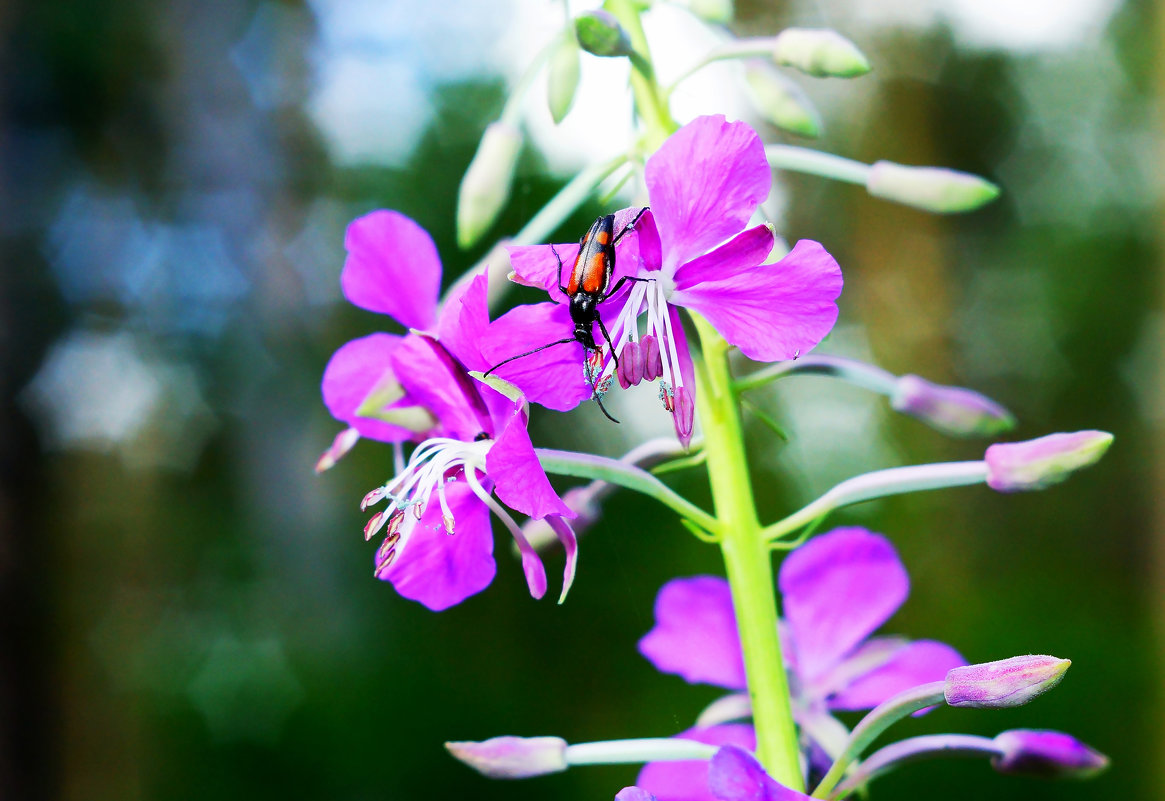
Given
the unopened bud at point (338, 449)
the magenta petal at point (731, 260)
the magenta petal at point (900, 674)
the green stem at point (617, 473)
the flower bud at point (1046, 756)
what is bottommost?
the flower bud at point (1046, 756)

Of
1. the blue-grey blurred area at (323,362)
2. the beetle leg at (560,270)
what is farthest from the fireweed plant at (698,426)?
the blue-grey blurred area at (323,362)

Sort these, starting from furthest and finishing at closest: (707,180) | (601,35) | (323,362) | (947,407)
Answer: (323,362) < (947,407) < (601,35) < (707,180)

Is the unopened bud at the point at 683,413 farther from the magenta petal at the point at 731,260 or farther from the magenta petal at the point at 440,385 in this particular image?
the magenta petal at the point at 440,385

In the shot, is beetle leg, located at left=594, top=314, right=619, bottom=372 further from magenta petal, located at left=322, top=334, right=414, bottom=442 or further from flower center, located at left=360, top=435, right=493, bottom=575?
magenta petal, located at left=322, top=334, right=414, bottom=442

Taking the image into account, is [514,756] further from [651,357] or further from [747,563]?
[651,357]

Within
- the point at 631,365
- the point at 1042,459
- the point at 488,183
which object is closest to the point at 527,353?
the point at 631,365

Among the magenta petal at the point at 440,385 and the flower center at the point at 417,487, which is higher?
the magenta petal at the point at 440,385
